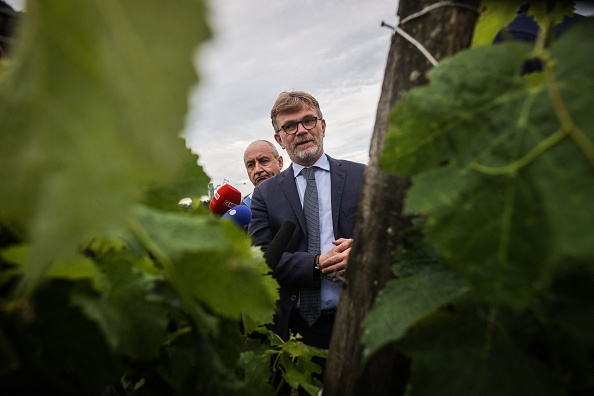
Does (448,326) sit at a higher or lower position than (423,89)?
lower

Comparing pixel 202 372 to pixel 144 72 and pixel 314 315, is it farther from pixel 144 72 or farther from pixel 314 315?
pixel 314 315

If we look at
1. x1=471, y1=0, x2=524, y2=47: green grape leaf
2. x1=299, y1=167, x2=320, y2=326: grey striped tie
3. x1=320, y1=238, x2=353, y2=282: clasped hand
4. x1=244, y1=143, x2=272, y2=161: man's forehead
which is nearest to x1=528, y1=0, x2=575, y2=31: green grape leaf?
x1=471, y1=0, x2=524, y2=47: green grape leaf

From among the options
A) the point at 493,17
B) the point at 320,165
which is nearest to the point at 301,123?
the point at 320,165

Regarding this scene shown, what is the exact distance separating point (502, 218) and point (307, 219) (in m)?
2.04

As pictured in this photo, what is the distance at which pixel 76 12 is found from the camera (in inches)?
7.5

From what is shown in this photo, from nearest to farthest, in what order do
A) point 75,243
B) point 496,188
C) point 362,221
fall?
1. point 75,243
2. point 496,188
3. point 362,221

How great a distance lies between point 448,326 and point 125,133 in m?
0.33

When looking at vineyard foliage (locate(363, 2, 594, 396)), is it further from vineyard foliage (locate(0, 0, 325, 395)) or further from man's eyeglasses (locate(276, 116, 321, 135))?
man's eyeglasses (locate(276, 116, 321, 135))

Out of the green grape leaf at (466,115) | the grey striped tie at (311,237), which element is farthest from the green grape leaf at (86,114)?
the grey striped tie at (311,237)

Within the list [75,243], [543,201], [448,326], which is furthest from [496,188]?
[75,243]

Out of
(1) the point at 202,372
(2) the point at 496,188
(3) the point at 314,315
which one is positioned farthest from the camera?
(3) the point at 314,315

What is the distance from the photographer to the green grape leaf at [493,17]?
0.51 metres

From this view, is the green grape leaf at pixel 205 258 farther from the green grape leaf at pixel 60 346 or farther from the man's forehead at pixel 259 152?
the man's forehead at pixel 259 152

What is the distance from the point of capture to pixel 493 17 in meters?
0.51
